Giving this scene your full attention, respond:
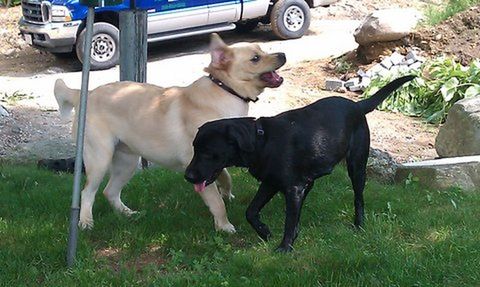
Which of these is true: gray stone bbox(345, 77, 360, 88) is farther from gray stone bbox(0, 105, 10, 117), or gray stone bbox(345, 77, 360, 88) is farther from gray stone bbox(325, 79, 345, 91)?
gray stone bbox(0, 105, 10, 117)

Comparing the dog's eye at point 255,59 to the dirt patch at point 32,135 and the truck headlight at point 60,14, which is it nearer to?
the dirt patch at point 32,135

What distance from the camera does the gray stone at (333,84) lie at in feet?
42.8

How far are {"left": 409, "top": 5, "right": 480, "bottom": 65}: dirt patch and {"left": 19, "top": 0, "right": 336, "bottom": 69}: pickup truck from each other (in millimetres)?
4585

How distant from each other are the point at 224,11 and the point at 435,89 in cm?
600

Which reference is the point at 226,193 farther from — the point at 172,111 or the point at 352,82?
the point at 352,82

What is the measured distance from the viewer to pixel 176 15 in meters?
15.9

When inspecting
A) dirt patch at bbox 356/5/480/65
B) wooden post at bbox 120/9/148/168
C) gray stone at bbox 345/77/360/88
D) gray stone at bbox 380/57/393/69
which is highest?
wooden post at bbox 120/9/148/168

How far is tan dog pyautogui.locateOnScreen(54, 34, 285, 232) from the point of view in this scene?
19.7 ft

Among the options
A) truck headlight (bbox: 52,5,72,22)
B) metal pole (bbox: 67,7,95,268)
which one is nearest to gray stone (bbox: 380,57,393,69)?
truck headlight (bbox: 52,5,72,22)

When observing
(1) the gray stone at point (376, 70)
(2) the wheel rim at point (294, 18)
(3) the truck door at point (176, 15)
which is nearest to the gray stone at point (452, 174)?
(1) the gray stone at point (376, 70)

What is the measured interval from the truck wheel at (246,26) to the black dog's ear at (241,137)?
13.7m

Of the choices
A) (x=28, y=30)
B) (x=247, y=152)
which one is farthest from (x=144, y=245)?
(x=28, y=30)

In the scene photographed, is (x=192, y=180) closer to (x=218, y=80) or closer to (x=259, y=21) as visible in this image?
(x=218, y=80)

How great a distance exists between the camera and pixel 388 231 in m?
5.49
